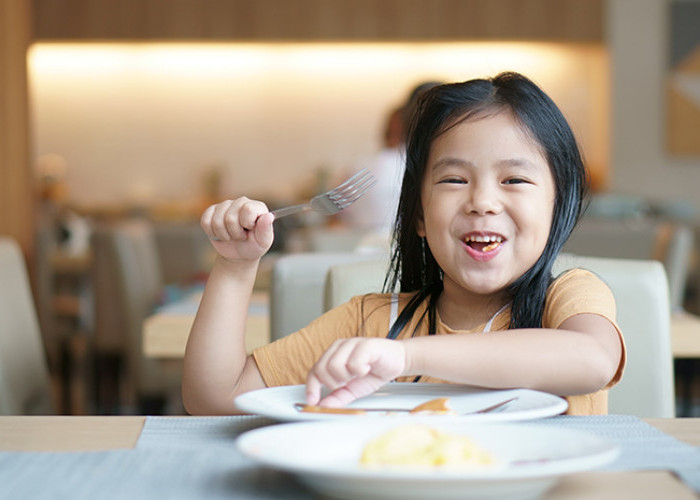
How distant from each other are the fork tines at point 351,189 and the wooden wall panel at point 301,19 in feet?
14.8

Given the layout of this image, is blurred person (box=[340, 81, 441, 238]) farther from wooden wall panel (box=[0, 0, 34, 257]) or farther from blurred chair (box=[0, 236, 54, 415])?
blurred chair (box=[0, 236, 54, 415])

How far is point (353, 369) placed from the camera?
26.7 inches

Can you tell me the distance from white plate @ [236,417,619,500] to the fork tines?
1.22 feet

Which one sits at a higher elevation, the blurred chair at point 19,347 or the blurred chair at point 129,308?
the blurred chair at point 19,347

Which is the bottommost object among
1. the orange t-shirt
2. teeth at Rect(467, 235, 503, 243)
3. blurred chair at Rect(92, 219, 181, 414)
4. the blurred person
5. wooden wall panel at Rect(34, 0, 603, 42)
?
blurred chair at Rect(92, 219, 181, 414)

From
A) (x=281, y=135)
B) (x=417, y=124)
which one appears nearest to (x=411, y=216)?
(x=417, y=124)

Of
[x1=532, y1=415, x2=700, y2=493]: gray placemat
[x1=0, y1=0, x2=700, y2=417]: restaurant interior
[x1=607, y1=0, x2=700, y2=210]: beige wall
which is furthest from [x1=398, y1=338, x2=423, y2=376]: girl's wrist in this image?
[x1=607, y1=0, x2=700, y2=210]: beige wall

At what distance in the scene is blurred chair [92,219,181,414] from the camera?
2.60 meters

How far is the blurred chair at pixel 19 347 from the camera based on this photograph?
1430mm

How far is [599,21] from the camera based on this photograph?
5449mm

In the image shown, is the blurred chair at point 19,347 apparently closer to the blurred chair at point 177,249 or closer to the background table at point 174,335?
the background table at point 174,335

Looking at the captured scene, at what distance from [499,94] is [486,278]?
206 millimetres

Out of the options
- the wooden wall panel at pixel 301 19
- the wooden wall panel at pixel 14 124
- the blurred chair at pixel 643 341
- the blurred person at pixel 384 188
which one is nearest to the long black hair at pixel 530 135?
the blurred chair at pixel 643 341

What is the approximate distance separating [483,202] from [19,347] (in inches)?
35.7
